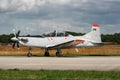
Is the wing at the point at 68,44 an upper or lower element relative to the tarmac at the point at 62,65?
upper

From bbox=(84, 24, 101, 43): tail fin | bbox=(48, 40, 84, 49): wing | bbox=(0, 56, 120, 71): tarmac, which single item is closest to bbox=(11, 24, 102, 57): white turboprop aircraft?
bbox=(48, 40, 84, 49): wing

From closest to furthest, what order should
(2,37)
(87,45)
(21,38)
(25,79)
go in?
(25,79), (21,38), (87,45), (2,37)

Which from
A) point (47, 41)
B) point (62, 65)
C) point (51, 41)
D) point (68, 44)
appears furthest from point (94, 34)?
point (62, 65)

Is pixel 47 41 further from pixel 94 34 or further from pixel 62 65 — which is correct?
pixel 62 65

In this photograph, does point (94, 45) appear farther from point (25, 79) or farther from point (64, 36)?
point (25, 79)

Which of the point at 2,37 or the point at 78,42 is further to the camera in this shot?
the point at 2,37

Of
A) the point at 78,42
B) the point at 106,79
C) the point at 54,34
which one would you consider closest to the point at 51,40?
the point at 54,34

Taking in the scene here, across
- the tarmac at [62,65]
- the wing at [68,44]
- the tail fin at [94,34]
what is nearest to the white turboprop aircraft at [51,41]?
the wing at [68,44]

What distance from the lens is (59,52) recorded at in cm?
3256

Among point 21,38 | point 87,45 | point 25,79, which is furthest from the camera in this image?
point 87,45

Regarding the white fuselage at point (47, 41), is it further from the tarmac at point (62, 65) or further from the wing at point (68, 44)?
the tarmac at point (62, 65)

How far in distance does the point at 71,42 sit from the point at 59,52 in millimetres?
1508

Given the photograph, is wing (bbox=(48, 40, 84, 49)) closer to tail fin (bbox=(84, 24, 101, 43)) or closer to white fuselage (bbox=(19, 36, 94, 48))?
white fuselage (bbox=(19, 36, 94, 48))

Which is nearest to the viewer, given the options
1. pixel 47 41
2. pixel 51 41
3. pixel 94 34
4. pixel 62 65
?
pixel 62 65
